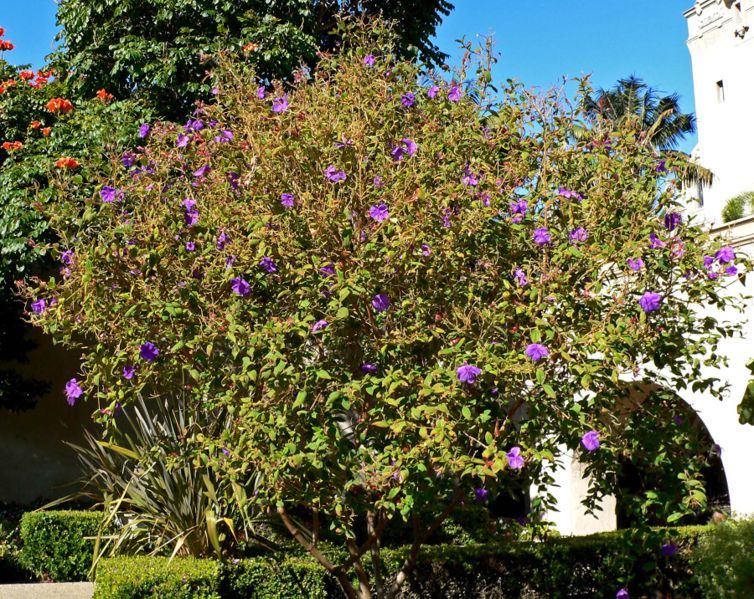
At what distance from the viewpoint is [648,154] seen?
5809 millimetres

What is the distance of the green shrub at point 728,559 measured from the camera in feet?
16.1

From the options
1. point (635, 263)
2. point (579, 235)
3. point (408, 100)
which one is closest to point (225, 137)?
point (408, 100)

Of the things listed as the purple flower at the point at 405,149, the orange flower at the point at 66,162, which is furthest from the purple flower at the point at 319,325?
→ the orange flower at the point at 66,162

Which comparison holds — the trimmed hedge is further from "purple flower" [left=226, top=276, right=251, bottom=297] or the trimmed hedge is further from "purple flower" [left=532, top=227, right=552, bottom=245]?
"purple flower" [left=532, top=227, right=552, bottom=245]

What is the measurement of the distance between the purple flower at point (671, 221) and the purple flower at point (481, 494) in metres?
2.02

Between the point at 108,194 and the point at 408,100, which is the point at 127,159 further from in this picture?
the point at 408,100

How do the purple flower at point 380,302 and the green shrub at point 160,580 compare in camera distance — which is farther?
the green shrub at point 160,580

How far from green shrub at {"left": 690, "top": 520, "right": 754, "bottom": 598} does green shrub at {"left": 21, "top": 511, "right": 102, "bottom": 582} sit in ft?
21.1

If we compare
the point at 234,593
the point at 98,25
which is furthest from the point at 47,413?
the point at 234,593

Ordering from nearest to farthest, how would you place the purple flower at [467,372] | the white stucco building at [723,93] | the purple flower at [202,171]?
the purple flower at [467,372] → the purple flower at [202,171] → the white stucco building at [723,93]

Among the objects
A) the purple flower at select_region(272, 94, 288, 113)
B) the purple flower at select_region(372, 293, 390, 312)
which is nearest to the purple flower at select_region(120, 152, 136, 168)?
the purple flower at select_region(272, 94, 288, 113)

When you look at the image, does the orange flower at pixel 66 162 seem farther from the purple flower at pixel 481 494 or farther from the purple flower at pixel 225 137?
the purple flower at pixel 481 494

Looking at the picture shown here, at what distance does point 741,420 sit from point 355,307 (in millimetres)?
2389

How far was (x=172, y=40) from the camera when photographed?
12078 millimetres
